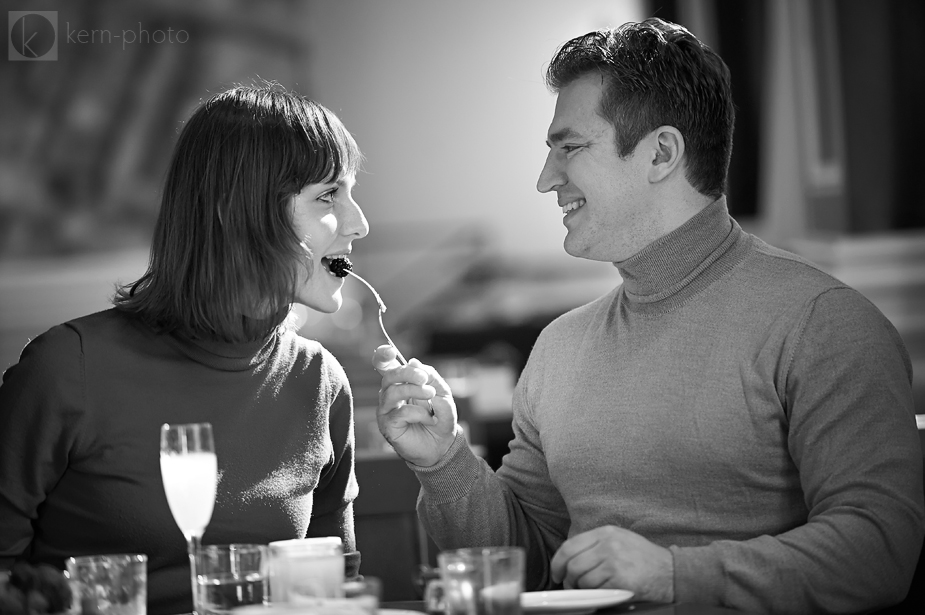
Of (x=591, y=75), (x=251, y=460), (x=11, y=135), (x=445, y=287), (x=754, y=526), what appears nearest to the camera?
(x=754, y=526)

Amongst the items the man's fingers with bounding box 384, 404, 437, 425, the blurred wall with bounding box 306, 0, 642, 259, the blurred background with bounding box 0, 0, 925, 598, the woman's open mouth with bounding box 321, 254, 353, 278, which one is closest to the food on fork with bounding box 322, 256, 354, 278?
the woman's open mouth with bounding box 321, 254, 353, 278

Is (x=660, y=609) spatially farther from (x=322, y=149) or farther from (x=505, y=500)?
(x=322, y=149)

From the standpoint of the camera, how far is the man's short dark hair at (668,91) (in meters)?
1.77

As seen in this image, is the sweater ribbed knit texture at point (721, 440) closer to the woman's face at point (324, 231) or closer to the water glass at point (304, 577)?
the woman's face at point (324, 231)

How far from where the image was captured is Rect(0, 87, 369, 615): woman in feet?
5.23

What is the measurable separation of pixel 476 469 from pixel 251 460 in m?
0.35

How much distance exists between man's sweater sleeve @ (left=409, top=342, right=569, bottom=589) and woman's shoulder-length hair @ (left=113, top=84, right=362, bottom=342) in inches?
14.5

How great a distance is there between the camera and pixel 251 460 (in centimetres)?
168

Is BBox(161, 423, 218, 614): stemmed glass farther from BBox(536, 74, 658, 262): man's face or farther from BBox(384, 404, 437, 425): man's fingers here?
BBox(536, 74, 658, 262): man's face

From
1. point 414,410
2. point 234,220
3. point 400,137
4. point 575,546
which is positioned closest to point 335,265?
point 234,220

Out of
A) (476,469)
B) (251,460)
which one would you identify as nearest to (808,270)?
(476,469)

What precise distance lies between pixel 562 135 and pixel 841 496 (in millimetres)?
744

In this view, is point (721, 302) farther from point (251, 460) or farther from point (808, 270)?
point (251, 460)

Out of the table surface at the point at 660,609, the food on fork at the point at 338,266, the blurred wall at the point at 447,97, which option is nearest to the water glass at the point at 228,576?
the table surface at the point at 660,609
